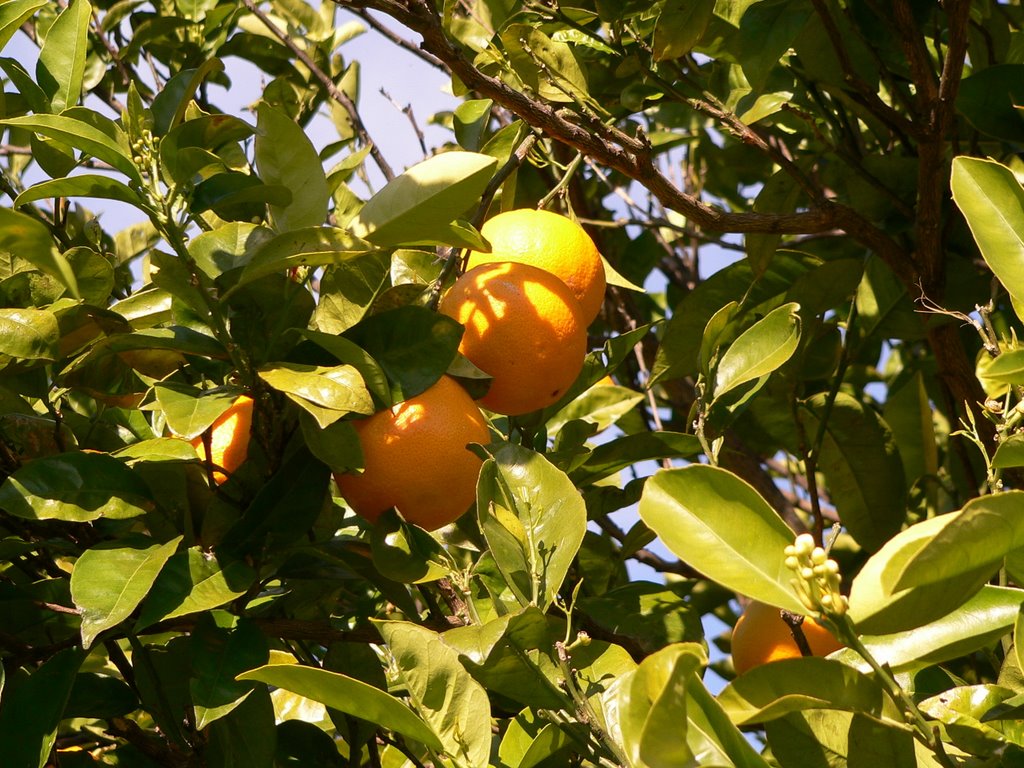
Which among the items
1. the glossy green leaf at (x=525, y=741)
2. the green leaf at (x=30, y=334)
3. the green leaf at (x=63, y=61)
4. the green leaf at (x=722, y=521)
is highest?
the green leaf at (x=63, y=61)

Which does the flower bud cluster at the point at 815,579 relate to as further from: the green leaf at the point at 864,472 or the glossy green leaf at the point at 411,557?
the green leaf at the point at 864,472

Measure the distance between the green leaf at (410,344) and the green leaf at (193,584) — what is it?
0.21 meters

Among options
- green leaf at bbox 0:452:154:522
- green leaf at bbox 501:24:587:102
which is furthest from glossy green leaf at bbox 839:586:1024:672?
green leaf at bbox 501:24:587:102

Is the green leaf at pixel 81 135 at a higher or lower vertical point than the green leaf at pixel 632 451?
higher

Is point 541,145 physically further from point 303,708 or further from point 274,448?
point 303,708

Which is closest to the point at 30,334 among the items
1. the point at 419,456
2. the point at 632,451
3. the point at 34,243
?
the point at 419,456

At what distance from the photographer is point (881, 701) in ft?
2.48

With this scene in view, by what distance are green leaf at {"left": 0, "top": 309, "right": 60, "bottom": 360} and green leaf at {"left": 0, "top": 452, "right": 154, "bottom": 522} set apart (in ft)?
0.32

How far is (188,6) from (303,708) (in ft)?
3.91

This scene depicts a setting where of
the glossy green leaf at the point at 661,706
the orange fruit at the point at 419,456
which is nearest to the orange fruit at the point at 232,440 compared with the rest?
the orange fruit at the point at 419,456

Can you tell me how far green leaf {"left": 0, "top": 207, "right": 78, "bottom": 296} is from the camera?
0.61 metres

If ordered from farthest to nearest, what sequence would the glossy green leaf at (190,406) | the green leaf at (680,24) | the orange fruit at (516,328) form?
the green leaf at (680,24)
the orange fruit at (516,328)
the glossy green leaf at (190,406)

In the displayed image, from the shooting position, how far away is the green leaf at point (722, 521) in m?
0.72

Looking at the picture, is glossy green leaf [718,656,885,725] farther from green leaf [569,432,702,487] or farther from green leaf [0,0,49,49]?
green leaf [0,0,49,49]
